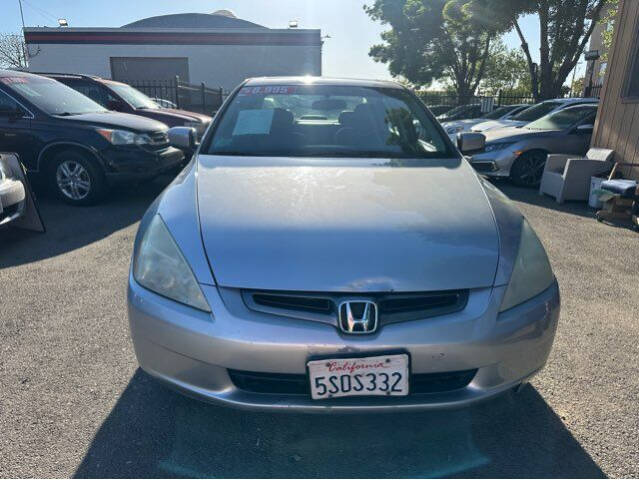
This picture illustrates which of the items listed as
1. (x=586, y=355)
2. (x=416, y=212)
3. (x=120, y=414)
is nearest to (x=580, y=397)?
(x=586, y=355)

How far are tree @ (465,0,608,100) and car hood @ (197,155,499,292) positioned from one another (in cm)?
1363

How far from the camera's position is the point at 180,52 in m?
22.8

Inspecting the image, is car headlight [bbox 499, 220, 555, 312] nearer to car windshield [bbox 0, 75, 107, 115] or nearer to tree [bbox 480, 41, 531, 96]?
car windshield [bbox 0, 75, 107, 115]

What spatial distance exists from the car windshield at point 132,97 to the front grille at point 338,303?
7.70 m

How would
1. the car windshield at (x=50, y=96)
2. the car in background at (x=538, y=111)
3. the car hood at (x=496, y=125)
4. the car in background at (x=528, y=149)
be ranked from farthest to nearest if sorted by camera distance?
1. the car hood at (x=496, y=125)
2. the car in background at (x=538, y=111)
3. the car in background at (x=528, y=149)
4. the car windshield at (x=50, y=96)

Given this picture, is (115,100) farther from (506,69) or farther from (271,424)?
(506,69)

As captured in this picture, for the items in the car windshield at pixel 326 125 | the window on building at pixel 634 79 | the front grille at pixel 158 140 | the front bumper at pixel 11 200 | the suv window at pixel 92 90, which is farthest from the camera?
the suv window at pixel 92 90

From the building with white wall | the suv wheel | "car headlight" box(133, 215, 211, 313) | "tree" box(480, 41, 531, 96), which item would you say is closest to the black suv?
the suv wheel

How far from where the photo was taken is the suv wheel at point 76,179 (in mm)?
5731

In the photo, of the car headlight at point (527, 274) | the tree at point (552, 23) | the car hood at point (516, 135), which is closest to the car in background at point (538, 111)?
the car hood at point (516, 135)

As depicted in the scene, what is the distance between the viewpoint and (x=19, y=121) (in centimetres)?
569

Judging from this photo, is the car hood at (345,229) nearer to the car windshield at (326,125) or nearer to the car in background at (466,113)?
the car windshield at (326,125)

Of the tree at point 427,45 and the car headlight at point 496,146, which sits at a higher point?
the tree at point 427,45

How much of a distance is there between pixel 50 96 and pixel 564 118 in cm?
801
